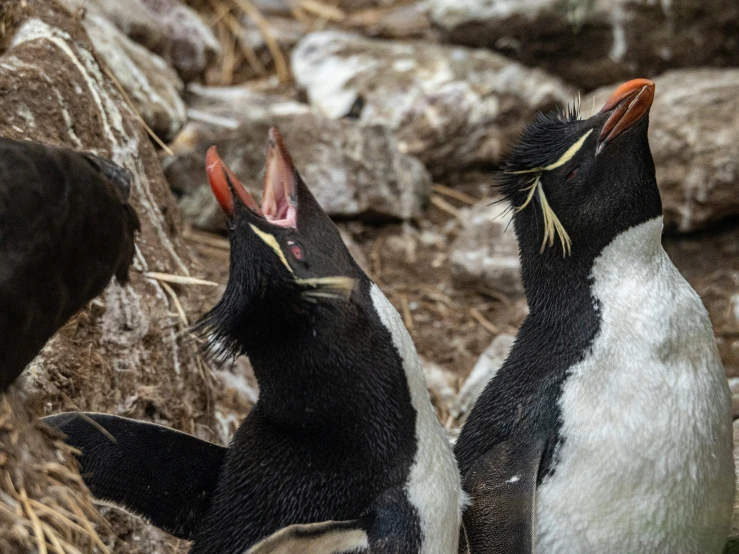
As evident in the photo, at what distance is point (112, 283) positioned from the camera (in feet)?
10.8

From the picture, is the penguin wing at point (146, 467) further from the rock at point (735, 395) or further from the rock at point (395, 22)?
the rock at point (395, 22)

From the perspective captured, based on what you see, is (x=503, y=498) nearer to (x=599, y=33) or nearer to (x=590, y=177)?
(x=590, y=177)

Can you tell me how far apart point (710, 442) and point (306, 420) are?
1.15m

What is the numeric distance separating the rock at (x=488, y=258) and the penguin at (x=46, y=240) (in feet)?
11.7

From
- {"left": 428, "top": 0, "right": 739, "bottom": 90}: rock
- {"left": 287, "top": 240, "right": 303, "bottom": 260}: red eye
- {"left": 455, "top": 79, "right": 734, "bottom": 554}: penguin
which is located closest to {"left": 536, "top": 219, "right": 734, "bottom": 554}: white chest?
{"left": 455, "top": 79, "right": 734, "bottom": 554}: penguin

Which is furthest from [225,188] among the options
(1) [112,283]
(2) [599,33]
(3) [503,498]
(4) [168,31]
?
(2) [599,33]

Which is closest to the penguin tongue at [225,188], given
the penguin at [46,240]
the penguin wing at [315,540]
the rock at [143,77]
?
the penguin at [46,240]

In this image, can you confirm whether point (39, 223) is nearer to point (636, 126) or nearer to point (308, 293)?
point (308, 293)

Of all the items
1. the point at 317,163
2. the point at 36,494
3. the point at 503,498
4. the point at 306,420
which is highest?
the point at 36,494

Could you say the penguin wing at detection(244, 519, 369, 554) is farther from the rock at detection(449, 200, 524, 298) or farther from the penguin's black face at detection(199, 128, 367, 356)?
the rock at detection(449, 200, 524, 298)

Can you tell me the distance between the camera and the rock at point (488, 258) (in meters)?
5.68

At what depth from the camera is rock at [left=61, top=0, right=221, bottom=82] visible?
5.75m

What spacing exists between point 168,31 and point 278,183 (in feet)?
13.1

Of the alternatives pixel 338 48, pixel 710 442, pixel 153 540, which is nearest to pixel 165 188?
pixel 153 540
